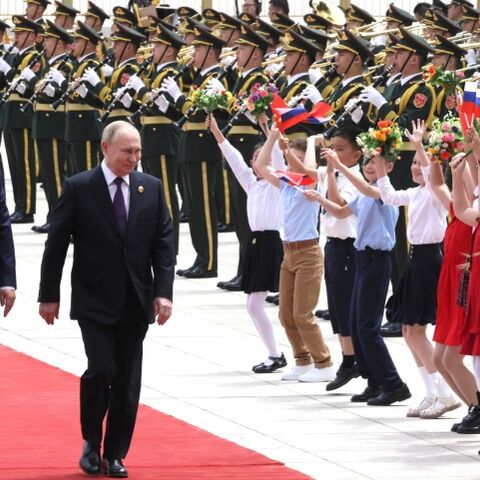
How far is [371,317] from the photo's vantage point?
1123 centimetres

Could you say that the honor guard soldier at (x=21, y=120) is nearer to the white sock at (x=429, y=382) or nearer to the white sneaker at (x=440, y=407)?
the white sock at (x=429, y=382)

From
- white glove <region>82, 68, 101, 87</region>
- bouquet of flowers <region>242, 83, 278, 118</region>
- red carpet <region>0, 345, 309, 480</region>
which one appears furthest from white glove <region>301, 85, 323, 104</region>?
red carpet <region>0, 345, 309, 480</region>

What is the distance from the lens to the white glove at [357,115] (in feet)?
50.5

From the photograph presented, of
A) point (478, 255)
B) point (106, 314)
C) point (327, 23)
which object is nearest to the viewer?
point (106, 314)

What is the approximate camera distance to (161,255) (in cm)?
959

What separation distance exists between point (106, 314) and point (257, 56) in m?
8.02

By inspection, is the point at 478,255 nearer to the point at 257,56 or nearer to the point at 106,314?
the point at 106,314

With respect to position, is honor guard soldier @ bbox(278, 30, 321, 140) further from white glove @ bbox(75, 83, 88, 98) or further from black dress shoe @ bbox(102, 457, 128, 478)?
black dress shoe @ bbox(102, 457, 128, 478)

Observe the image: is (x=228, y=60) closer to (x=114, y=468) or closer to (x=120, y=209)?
(x=120, y=209)

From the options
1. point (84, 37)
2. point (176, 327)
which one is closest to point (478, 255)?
point (176, 327)

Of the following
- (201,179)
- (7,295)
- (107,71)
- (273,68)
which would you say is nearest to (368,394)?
(7,295)

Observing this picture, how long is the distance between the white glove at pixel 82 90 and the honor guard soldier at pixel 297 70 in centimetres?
308

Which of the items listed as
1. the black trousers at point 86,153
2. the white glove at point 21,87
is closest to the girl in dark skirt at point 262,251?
the black trousers at point 86,153

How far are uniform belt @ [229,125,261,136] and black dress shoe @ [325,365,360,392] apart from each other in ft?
19.2
